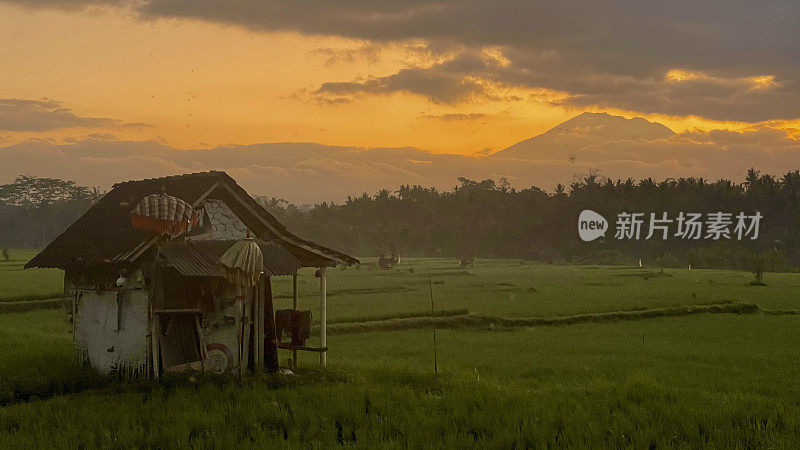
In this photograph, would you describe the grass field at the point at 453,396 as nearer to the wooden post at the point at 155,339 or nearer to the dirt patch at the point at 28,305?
the wooden post at the point at 155,339

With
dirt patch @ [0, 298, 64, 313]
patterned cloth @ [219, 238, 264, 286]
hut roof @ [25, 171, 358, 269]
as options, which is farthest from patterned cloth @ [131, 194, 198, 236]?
dirt patch @ [0, 298, 64, 313]

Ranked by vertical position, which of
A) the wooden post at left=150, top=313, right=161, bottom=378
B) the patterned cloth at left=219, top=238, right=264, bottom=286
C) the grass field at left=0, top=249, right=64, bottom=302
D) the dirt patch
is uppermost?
the patterned cloth at left=219, top=238, right=264, bottom=286

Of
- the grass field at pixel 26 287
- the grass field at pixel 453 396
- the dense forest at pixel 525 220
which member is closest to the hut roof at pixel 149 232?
the grass field at pixel 453 396

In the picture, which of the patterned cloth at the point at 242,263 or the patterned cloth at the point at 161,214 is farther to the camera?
the patterned cloth at the point at 161,214

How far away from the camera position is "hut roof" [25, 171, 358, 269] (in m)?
15.3

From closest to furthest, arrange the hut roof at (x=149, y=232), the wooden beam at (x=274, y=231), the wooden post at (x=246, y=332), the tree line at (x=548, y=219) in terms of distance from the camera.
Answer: the wooden post at (x=246, y=332) < the hut roof at (x=149, y=232) < the wooden beam at (x=274, y=231) < the tree line at (x=548, y=219)

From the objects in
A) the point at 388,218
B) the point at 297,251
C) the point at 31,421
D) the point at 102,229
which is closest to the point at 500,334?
the point at 297,251

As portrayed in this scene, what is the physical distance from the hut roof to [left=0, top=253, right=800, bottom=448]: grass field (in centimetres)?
247

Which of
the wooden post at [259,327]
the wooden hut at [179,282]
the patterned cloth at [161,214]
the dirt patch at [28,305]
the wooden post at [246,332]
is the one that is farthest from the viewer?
the dirt patch at [28,305]

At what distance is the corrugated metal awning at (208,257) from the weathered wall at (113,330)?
1.17 metres

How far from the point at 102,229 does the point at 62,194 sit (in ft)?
380

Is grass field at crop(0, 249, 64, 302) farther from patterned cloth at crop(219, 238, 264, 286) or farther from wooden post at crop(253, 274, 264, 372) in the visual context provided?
patterned cloth at crop(219, 238, 264, 286)

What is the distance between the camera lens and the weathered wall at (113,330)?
14.3 meters

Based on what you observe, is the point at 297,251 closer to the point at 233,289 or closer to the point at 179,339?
the point at 233,289
